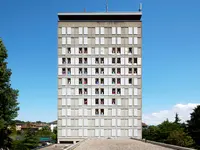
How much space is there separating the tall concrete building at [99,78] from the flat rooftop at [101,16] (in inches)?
10.1

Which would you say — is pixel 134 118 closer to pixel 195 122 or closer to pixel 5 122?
pixel 195 122

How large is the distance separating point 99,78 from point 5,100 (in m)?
33.4

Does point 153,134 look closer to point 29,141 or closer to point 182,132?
point 182,132

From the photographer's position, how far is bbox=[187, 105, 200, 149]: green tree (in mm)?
77438

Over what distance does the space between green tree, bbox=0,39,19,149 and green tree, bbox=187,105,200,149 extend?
2248 inches

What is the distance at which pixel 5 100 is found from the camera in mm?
35062

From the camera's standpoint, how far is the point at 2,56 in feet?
119

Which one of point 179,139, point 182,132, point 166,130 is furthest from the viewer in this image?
point 166,130

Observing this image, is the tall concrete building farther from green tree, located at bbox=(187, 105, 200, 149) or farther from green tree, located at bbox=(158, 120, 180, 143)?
green tree, located at bbox=(187, 105, 200, 149)

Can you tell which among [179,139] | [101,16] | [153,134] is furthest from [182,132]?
[101,16]

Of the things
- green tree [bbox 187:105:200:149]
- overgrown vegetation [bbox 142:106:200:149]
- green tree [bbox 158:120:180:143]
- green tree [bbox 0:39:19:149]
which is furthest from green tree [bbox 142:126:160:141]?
green tree [bbox 0:39:19:149]

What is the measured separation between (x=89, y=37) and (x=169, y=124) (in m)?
35.5

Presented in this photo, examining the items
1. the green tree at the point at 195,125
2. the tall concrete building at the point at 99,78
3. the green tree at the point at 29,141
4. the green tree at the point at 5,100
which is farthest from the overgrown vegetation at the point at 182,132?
the green tree at the point at 5,100

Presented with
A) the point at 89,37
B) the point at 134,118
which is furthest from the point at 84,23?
the point at 134,118
